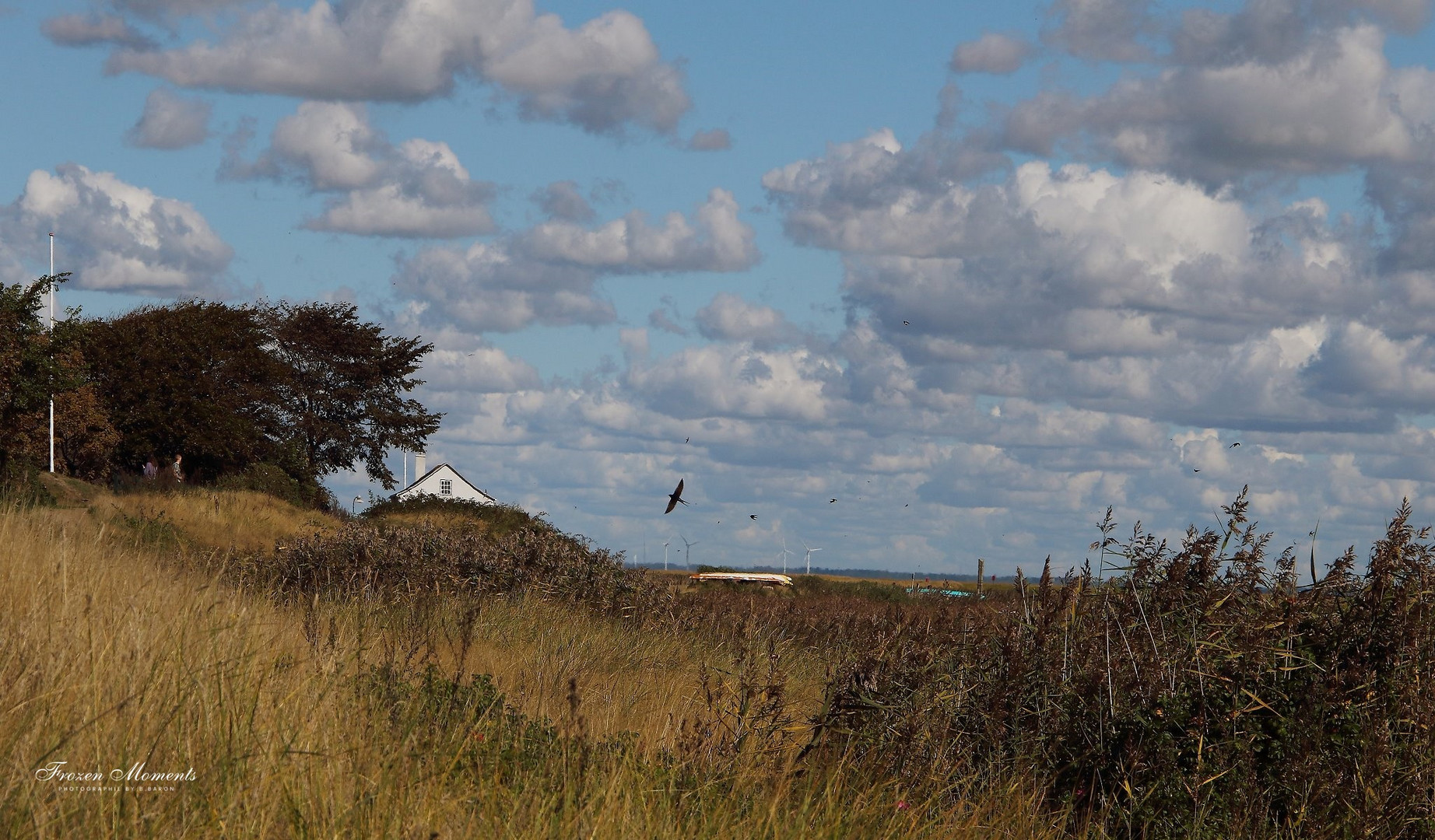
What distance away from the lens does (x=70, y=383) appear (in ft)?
111

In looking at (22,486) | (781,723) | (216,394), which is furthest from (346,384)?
(781,723)

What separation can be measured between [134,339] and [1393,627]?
47.3 meters

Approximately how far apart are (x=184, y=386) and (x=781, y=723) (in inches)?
1733

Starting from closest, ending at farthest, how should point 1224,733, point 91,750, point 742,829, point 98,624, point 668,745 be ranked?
1. point 91,750
2. point 742,829
3. point 98,624
4. point 1224,733
5. point 668,745

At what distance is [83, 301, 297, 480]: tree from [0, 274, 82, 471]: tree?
10095 millimetres

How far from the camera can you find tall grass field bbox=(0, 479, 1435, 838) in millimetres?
4520

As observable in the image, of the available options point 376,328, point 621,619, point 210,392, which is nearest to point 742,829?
point 621,619

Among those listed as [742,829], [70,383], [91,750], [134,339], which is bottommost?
[742,829]

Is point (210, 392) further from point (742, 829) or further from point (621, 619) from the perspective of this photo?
point (742, 829)

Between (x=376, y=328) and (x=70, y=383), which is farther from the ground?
(x=376, y=328)

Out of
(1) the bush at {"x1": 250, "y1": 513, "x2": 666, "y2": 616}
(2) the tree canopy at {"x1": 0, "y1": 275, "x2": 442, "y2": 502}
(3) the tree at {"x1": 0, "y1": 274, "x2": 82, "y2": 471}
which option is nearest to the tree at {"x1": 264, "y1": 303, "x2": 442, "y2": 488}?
(2) the tree canopy at {"x1": 0, "y1": 275, "x2": 442, "y2": 502}

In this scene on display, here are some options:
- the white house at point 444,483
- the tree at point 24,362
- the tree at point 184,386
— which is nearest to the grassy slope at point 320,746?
the tree at point 24,362

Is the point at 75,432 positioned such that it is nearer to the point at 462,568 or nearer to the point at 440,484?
the point at 440,484

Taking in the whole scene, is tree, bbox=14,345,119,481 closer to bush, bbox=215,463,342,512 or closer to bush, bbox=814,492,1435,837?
bush, bbox=215,463,342,512
